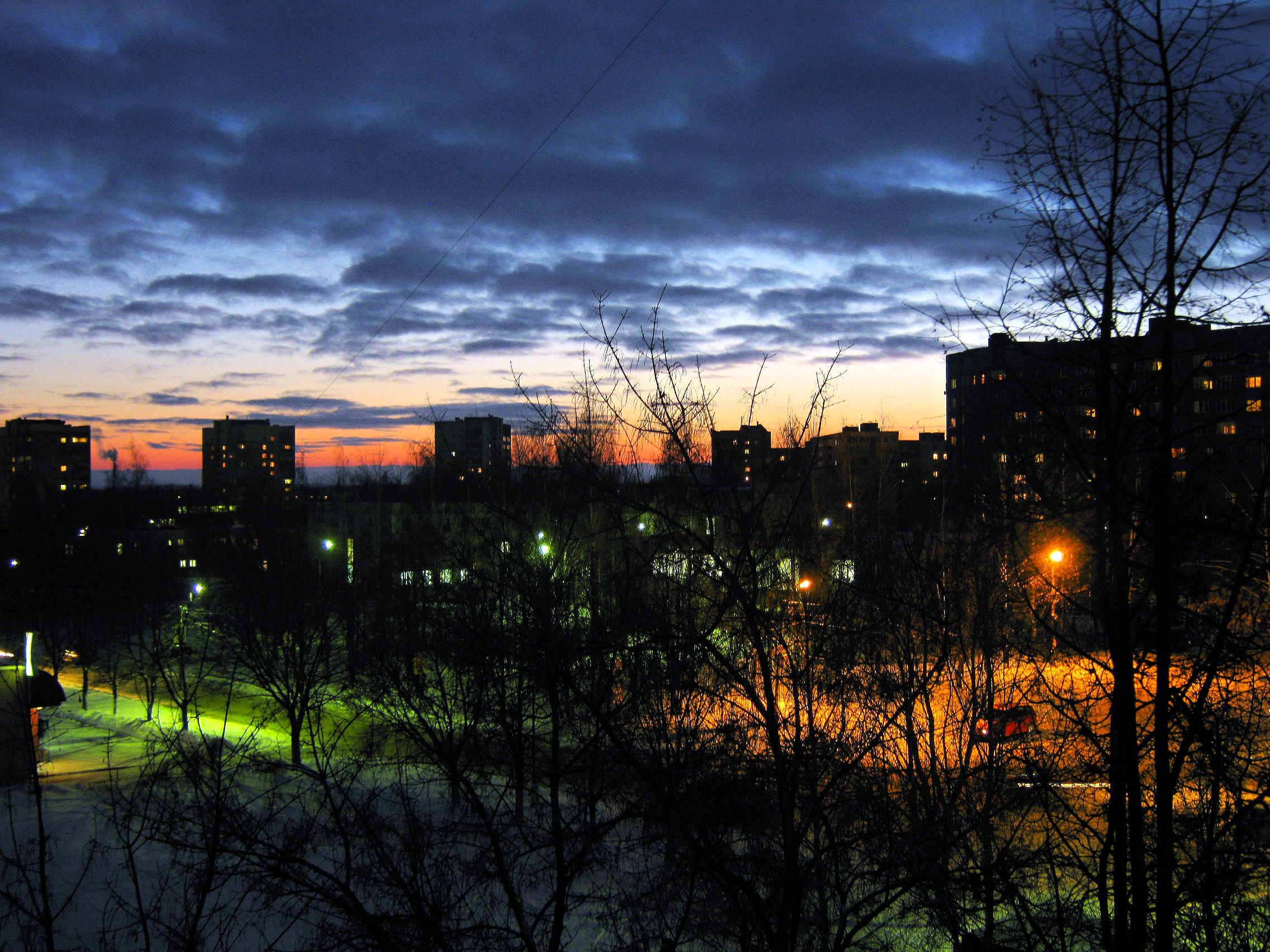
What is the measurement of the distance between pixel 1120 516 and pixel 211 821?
840 centimetres

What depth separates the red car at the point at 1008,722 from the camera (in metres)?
7.22

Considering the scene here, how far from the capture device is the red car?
7.22 m

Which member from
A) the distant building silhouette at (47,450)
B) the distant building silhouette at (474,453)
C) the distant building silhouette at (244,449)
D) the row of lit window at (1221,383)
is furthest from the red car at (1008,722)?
the distant building silhouette at (244,449)

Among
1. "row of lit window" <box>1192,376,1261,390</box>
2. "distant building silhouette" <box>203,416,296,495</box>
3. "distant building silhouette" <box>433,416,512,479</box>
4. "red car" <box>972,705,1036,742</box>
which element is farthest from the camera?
"distant building silhouette" <box>203,416,296,495</box>

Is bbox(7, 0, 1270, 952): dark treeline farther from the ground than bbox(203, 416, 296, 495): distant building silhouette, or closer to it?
closer to it

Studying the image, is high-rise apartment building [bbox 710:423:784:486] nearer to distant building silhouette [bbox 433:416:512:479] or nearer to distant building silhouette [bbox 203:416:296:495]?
distant building silhouette [bbox 433:416:512:479]

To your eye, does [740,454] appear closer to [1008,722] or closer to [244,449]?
[1008,722]

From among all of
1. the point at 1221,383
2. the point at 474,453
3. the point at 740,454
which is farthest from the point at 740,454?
the point at 474,453

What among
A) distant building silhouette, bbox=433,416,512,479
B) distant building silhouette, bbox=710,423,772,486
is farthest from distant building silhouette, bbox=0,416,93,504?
distant building silhouette, bbox=710,423,772,486

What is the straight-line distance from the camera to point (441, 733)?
1077cm

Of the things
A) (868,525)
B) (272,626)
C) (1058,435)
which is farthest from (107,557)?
(1058,435)

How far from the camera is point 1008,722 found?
30.7 ft

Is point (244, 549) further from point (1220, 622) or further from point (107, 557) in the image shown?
point (1220, 622)

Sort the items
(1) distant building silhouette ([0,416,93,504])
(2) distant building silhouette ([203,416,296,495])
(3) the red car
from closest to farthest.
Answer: (3) the red car → (1) distant building silhouette ([0,416,93,504]) → (2) distant building silhouette ([203,416,296,495])
